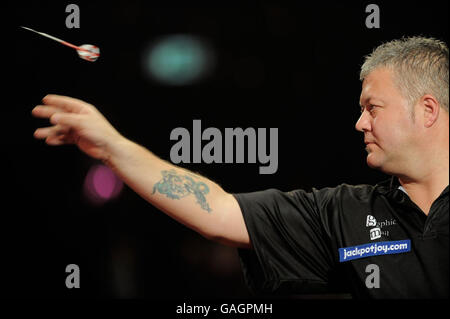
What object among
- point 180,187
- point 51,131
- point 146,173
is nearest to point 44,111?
point 51,131

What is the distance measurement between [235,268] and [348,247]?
0.95 metres

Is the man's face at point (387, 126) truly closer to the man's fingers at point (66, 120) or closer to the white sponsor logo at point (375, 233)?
the white sponsor logo at point (375, 233)

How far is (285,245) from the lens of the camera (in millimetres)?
1425

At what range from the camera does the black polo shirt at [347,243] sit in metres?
1.32

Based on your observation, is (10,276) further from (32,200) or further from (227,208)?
(227,208)

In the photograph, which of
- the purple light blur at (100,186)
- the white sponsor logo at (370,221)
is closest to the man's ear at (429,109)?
the white sponsor logo at (370,221)

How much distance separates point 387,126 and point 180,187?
0.64m

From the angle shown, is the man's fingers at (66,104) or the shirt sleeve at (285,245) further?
the shirt sleeve at (285,245)

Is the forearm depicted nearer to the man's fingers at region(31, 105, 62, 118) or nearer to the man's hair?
the man's fingers at region(31, 105, 62, 118)

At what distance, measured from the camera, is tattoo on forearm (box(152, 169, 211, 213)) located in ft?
4.27

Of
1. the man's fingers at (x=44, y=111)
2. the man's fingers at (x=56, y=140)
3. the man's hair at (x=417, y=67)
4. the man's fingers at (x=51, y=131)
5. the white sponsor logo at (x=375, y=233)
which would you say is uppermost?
the man's hair at (x=417, y=67)

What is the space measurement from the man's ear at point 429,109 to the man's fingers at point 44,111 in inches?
41.7

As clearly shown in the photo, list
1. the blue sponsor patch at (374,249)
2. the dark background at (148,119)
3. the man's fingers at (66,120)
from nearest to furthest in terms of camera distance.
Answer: the man's fingers at (66,120) < the blue sponsor patch at (374,249) < the dark background at (148,119)

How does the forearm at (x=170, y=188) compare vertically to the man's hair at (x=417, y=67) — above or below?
below
